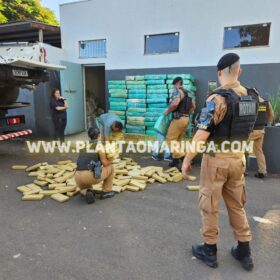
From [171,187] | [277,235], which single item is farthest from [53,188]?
[277,235]

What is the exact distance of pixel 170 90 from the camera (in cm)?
714

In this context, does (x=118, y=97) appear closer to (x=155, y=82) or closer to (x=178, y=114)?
(x=155, y=82)

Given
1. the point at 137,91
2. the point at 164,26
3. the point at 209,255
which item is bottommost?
the point at 209,255

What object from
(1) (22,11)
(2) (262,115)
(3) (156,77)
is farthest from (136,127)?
(1) (22,11)

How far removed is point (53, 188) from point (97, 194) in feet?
2.63

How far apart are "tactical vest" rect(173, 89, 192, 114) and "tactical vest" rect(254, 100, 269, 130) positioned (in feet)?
4.45

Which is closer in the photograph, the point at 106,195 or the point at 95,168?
the point at 95,168

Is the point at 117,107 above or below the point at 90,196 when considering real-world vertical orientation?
above

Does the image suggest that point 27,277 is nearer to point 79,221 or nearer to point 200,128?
point 79,221

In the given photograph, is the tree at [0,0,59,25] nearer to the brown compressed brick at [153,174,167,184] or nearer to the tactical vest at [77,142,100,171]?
the brown compressed brick at [153,174,167,184]

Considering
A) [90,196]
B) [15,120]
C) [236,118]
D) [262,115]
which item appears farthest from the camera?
[15,120]

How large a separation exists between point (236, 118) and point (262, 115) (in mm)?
2768

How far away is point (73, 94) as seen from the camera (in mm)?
8898

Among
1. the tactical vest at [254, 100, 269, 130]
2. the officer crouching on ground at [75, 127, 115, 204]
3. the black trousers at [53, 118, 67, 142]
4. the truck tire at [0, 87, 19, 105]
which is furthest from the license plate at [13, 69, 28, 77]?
the tactical vest at [254, 100, 269, 130]
